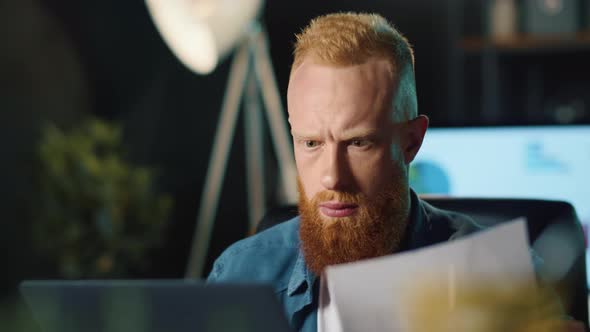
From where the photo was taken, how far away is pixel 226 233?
158 inches

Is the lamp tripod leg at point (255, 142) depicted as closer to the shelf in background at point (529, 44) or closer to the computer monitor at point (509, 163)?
the shelf in background at point (529, 44)

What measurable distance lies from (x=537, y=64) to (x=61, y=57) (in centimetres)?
198

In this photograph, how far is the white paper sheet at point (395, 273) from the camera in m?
0.63

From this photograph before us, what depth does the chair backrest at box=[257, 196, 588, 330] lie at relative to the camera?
4.19 ft

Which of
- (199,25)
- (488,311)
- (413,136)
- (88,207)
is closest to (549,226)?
(413,136)

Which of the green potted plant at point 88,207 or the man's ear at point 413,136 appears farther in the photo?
the green potted plant at point 88,207

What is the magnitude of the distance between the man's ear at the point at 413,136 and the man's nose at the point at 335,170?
10cm

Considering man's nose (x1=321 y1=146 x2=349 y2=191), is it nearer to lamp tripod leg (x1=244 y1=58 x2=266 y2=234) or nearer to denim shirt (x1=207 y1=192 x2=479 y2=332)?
denim shirt (x1=207 y1=192 x2=479 y2=332)

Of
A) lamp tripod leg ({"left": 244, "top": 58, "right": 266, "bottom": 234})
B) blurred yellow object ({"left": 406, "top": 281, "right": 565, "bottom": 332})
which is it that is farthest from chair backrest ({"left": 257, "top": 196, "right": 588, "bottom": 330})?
lamp tripod leg ({"left": 244, "top": 58, "right": 266, "bottom": 234})

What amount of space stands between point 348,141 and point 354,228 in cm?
11

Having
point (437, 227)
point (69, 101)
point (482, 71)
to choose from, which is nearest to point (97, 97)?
point (69, 101)

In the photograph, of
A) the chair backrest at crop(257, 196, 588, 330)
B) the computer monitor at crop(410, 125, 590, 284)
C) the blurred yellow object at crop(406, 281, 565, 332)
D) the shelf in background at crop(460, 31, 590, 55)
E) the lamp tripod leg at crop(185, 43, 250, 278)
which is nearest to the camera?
the blurred yellow object at crop(406, 281, 565, 332)

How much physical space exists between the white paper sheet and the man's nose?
35cm

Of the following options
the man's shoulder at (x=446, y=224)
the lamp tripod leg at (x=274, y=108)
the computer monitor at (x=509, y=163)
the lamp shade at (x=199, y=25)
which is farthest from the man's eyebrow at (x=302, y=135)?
the lamp tripod leg at (x=274, y=108)
